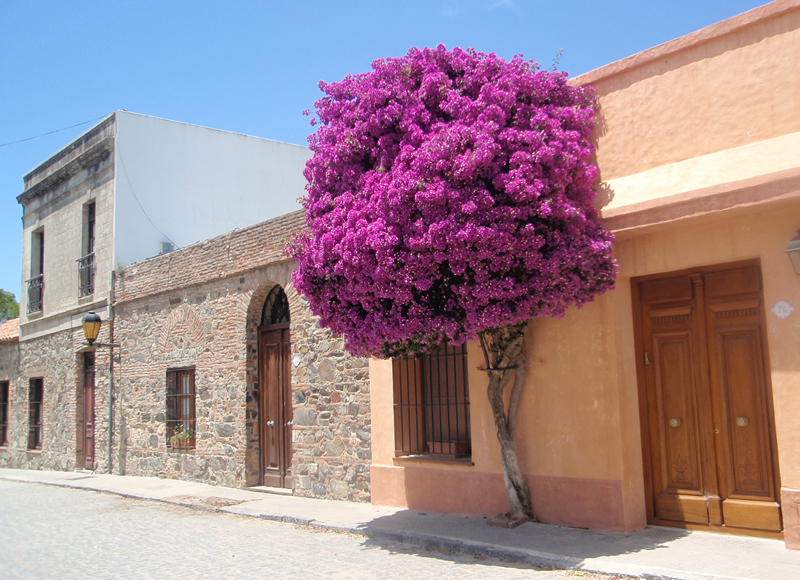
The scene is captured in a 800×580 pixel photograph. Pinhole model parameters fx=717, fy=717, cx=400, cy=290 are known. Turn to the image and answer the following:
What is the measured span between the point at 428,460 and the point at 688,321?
333 cm

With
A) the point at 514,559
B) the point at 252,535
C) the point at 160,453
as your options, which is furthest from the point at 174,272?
the point at 514,559

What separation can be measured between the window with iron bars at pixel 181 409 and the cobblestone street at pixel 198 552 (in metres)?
2.58

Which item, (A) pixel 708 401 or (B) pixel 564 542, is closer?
(B) pixel 564 542

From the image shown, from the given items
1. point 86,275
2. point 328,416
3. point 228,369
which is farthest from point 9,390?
point 328,416

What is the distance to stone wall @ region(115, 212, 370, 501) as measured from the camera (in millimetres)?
9523

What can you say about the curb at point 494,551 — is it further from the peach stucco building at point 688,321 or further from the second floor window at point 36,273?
the second floor window at point 36,273

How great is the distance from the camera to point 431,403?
8656 mm

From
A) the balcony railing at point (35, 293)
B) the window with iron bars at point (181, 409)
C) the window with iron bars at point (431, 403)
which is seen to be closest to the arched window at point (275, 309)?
the window with iron bars at point (181, 409)

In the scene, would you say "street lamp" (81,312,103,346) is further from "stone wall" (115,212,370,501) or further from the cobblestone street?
the cobblestone street

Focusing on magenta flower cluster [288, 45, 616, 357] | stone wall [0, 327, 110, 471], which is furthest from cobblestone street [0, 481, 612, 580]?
stone wall [0, 327, 110, 471]

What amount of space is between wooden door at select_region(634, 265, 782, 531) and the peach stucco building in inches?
0.5

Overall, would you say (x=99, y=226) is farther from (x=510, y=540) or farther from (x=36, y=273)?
(x=510, y=540)

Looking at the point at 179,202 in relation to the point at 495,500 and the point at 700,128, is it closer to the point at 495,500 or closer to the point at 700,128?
the point at 495,500

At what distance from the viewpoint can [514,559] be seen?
6.02m
